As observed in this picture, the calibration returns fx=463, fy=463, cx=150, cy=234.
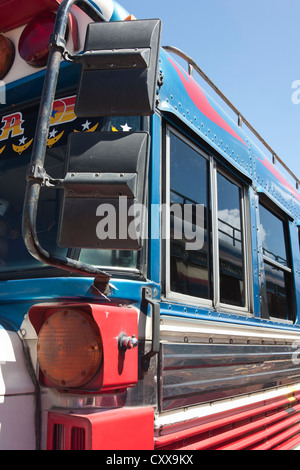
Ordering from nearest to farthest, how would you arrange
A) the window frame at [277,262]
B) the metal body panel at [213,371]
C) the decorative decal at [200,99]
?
the metal body panel at [213,371], the decorative decal at [200,99], the window frame at [277,262]

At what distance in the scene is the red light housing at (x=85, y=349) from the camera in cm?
138

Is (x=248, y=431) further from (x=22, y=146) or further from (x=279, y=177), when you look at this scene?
(x=279, y=177)

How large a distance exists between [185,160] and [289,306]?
1718 mm

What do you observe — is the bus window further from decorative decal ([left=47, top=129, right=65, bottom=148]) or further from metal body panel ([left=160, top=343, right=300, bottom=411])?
decorative decal ([left=47, top=129, right=65, bottom=148])

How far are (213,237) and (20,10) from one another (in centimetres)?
133

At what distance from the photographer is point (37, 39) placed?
1893 millimetres

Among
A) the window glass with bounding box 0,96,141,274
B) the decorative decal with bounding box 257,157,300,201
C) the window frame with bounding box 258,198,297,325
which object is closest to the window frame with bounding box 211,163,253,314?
the window frame with bounding box 258,198,297,325

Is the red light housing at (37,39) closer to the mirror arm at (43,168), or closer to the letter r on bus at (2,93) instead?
the letter r on bus at (2,93)

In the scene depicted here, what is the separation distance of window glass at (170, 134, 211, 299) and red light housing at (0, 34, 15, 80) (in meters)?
0.78

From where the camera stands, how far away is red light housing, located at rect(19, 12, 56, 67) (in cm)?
187

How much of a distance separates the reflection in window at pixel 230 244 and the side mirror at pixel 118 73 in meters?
1.12

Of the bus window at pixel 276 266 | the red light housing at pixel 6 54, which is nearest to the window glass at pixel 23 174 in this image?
the red light housing at pixel 6 54

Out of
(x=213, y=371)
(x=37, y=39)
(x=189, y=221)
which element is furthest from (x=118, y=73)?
(x=213, y=371)
